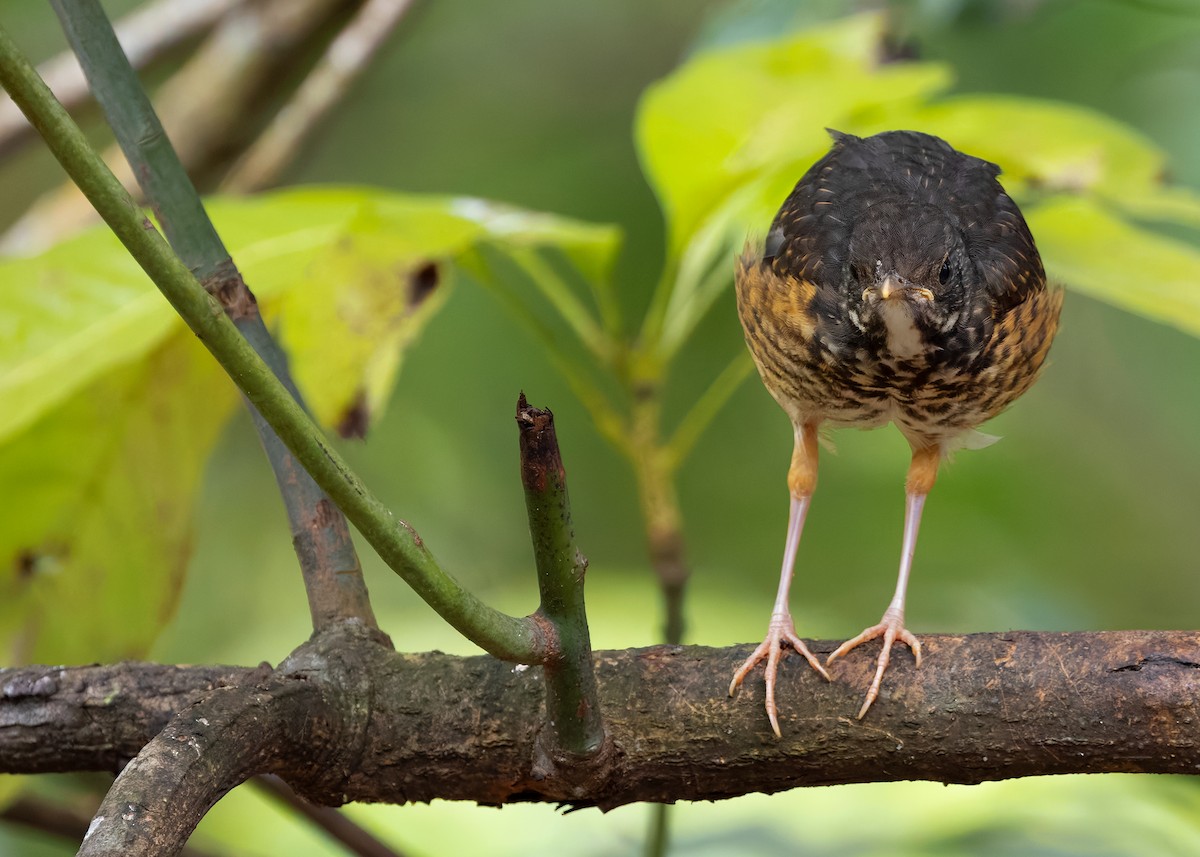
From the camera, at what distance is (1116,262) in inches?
75.4

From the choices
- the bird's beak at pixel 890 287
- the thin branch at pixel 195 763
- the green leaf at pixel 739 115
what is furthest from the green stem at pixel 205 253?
the bird's beak at pixel 890 287

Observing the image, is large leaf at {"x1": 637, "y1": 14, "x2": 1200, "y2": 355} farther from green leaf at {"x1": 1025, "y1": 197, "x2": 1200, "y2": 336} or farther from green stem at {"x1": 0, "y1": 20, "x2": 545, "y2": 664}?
green stem at {"x1": 0, "y1": 20, "x2": 545, "y2": 664}

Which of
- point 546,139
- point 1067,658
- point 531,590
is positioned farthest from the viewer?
point 546,139

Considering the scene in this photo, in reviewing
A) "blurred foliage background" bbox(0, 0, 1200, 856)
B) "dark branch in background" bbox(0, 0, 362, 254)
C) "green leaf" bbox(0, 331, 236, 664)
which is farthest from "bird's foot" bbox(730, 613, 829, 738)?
"dark branch in background" bbox(0, 0, 362, 254)

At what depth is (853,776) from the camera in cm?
156

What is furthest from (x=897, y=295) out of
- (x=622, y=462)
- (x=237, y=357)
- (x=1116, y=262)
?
(x=622, y=462)

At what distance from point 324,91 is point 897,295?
197cm

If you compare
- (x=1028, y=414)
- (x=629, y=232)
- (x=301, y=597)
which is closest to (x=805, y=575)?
(x=1028, y=414)

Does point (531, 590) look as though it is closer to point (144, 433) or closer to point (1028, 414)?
point (1028, 414)

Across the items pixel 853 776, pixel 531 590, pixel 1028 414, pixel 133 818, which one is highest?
pixel 1028 414

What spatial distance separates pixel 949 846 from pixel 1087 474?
2.77m

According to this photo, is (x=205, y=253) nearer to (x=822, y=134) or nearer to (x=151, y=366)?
(x=151, y=366)

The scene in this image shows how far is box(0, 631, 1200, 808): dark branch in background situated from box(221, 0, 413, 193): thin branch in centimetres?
207

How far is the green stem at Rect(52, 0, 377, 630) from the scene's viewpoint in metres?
1.42
